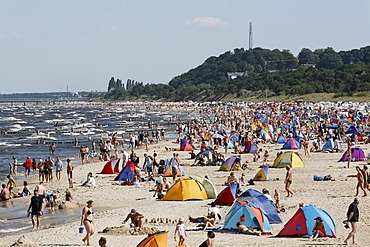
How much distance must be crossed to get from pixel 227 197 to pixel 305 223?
184 inches

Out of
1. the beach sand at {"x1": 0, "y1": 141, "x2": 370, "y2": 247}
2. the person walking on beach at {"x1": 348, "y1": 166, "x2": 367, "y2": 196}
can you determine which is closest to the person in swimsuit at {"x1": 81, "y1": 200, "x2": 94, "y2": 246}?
the beach sand at {"x1": 0, "y1": 141, "x2": 370, "y2": 247}

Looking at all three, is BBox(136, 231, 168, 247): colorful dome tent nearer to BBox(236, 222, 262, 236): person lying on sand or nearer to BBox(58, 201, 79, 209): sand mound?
BBox(236, 222, 262, 236): person lying on sand

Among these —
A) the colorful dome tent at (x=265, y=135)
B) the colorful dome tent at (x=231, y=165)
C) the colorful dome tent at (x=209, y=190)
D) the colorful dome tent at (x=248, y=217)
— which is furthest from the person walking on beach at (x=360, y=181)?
the colorful dome tent at (x=265, y=135)

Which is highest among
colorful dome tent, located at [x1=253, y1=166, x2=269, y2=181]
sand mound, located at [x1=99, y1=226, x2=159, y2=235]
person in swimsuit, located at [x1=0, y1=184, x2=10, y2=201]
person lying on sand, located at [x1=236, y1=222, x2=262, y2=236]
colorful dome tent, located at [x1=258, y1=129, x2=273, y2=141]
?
colorful dome tent, located at [x1=258, y1=129, x2=273, y2=141]

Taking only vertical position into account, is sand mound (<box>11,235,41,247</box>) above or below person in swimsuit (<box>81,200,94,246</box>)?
below

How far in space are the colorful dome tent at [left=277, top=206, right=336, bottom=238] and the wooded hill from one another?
269 ft

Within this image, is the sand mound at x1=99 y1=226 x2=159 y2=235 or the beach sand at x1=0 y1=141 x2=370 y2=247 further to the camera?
the sand mound at x1=99 y1=226 x2=159 y2=235

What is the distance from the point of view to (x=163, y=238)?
13094 millimetres

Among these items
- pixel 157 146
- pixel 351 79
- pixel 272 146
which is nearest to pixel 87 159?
pixel 157 146

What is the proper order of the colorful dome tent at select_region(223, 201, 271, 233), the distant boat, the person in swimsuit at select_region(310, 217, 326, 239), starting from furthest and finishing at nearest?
the distant boat, the colorful dome tent at select_region(223, 201, 271, 233), the person in swimsuit at select_region(310, 217, 326, 239)

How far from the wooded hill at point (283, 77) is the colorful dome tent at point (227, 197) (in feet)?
256

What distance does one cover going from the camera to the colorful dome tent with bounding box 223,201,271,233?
617 inches

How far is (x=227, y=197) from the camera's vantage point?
1938 cm

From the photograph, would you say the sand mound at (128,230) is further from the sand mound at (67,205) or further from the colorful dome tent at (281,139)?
the colorful dome tent at (281,139)
